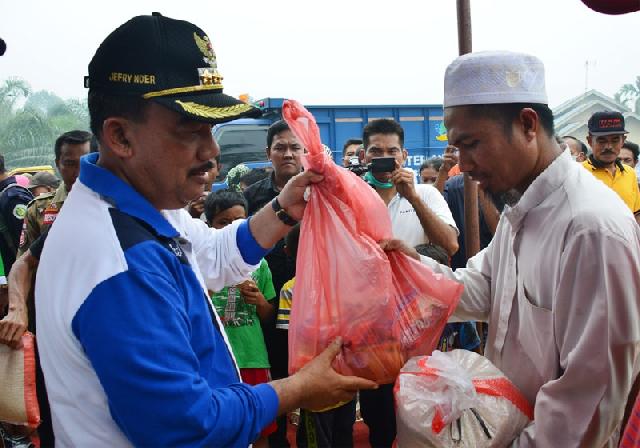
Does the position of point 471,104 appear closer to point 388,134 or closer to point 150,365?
point 150,365

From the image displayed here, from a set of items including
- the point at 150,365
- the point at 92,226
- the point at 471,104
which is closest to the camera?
the point at 150,365

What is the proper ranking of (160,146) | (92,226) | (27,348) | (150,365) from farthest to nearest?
(27,348), (160,146), (92,226), (150,365)

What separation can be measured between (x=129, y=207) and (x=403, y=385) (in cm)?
94

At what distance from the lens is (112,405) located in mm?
1148

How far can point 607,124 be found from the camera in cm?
523

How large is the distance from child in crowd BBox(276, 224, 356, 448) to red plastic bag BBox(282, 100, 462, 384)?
3.84 feet

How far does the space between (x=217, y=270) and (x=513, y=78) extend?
4.15 ft

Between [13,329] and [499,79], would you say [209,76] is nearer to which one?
[499,79]

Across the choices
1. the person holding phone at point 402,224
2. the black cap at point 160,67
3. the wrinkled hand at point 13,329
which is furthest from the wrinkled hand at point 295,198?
the wrinkled hand at point 13,329

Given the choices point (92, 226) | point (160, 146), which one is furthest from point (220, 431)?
point (160, 146)

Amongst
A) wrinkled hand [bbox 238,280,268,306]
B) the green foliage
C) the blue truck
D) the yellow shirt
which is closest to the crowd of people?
wrinkled hand [bbox 238,280,268,306]

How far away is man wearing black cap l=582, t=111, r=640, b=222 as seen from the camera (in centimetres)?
521

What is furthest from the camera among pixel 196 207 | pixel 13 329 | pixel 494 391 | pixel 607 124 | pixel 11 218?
pixel 607 124

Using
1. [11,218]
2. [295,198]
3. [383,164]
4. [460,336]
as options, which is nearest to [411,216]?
[383,164]
